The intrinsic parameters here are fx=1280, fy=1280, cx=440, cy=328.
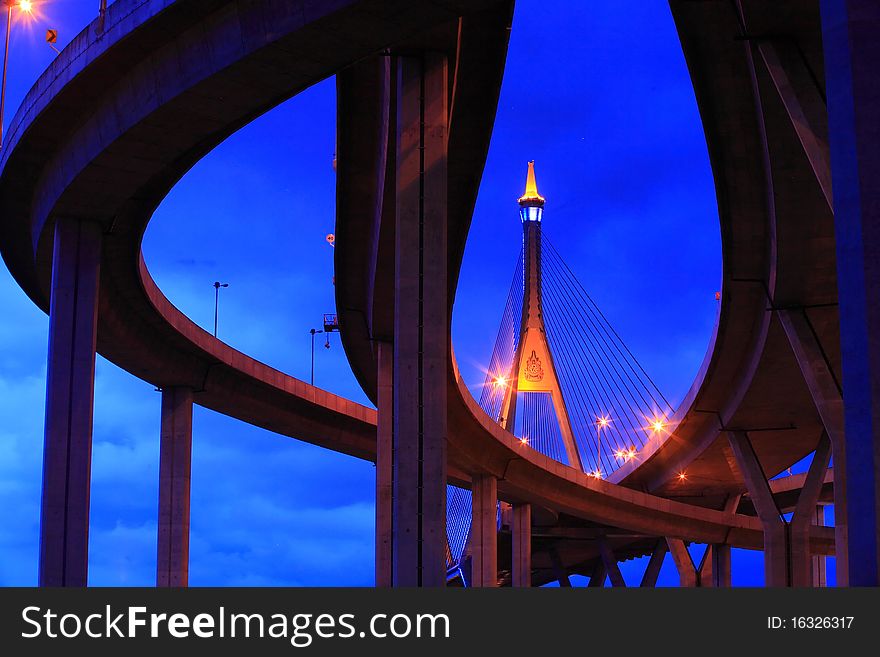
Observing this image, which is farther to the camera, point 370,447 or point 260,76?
point 370,447

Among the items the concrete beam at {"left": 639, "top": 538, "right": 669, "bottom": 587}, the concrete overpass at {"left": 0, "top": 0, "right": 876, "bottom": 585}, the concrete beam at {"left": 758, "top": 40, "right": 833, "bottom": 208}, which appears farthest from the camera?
the concrete beam at {"left": 639, "top": 538, "right": 669, "bottom": 587}

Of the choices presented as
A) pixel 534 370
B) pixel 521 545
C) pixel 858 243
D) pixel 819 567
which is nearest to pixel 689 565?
pixel 521 545

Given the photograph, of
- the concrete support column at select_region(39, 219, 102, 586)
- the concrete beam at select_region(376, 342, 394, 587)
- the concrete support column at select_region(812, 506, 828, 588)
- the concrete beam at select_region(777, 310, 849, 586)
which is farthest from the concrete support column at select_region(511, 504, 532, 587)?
the concrete support column at select_region(39, 219, 102, 586)

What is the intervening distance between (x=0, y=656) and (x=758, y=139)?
68.0 ft

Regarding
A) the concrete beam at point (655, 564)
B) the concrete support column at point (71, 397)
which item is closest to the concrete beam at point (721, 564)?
the concrete beam at point (655, 564)

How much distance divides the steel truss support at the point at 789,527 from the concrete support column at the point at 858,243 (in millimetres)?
34197

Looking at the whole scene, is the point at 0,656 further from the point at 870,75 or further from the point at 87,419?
the point at 87,419

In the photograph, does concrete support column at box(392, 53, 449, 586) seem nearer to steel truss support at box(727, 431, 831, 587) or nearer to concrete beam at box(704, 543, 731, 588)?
steel truss support at box(727, 431, 831, 587)

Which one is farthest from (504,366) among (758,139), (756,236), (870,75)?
(870,75)

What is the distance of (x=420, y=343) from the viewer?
73.0 ft

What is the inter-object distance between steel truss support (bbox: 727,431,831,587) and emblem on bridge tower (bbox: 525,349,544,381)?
56.2 feet

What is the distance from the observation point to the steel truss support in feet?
147

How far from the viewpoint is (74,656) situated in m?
10.8

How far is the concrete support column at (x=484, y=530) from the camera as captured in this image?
51094mm
